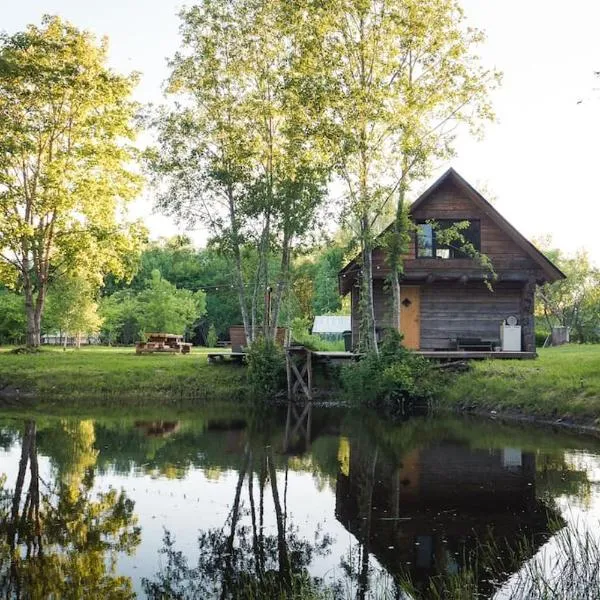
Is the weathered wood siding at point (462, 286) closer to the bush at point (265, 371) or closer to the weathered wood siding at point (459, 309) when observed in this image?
the weathered wood siding at point (459, 309)

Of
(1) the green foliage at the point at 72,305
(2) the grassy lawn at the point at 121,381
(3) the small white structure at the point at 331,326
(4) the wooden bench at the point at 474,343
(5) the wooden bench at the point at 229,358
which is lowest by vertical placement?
(2) the grassy lawn at the point at 121,381

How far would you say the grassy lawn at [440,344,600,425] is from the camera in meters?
20.1

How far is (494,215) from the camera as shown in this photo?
29.9 metres

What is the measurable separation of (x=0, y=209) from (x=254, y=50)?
13983 mm

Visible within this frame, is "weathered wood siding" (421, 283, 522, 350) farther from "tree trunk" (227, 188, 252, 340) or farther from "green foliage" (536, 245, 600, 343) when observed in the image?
"green foliage" (536, 245, 600, 343)

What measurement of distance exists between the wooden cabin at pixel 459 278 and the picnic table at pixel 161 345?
11221 mm

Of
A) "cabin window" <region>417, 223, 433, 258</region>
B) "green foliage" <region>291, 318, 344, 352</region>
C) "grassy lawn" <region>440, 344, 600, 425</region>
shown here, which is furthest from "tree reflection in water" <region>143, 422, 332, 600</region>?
"green foliage" <region>291, 318, 344, 352</region>

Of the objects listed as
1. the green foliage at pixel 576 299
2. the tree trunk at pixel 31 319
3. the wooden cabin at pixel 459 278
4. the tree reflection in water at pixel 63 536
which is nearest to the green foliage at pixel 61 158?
the tree trunk at pixel 31 319

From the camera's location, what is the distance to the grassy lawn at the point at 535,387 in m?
20.1

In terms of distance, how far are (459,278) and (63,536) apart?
76.2 ft

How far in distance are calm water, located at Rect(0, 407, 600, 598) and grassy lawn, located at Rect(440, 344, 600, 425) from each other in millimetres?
1820

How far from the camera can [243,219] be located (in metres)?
30.5

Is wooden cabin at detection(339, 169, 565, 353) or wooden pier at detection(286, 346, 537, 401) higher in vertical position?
wooden cabin at detection(339, 169, 565, 353)

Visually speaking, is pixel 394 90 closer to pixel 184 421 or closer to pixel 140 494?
pixel 184 421
